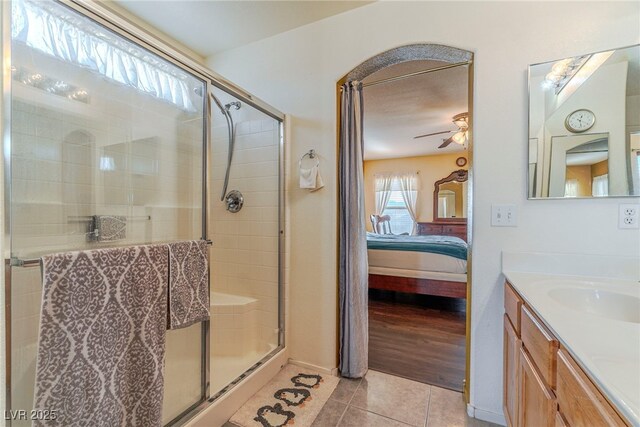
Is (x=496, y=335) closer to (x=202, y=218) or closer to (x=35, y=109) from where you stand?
(x=202, y=218)

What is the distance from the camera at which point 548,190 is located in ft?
4.93

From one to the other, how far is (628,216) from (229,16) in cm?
271

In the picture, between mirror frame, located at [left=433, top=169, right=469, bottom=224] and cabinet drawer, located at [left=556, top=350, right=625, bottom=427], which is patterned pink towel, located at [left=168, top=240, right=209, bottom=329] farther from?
mirror frame, located at [left=433, top=169, right=469, bottom=224]

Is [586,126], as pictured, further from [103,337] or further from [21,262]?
[21,262]

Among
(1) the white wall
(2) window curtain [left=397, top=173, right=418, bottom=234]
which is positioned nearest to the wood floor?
(1) the white wall

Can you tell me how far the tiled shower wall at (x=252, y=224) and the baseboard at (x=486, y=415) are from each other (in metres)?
1.35

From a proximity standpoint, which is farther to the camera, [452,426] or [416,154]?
[416,154]

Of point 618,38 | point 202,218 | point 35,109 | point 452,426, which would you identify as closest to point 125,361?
point 202,218

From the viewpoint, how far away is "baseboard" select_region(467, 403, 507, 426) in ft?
5.14

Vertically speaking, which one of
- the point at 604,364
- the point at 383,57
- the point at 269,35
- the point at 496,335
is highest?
the point at 269,35

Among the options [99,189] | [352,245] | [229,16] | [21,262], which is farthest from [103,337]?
[229,16]

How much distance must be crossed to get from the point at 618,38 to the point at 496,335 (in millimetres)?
1663

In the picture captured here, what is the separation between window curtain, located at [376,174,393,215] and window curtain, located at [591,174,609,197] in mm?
5123

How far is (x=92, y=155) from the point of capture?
144cm
